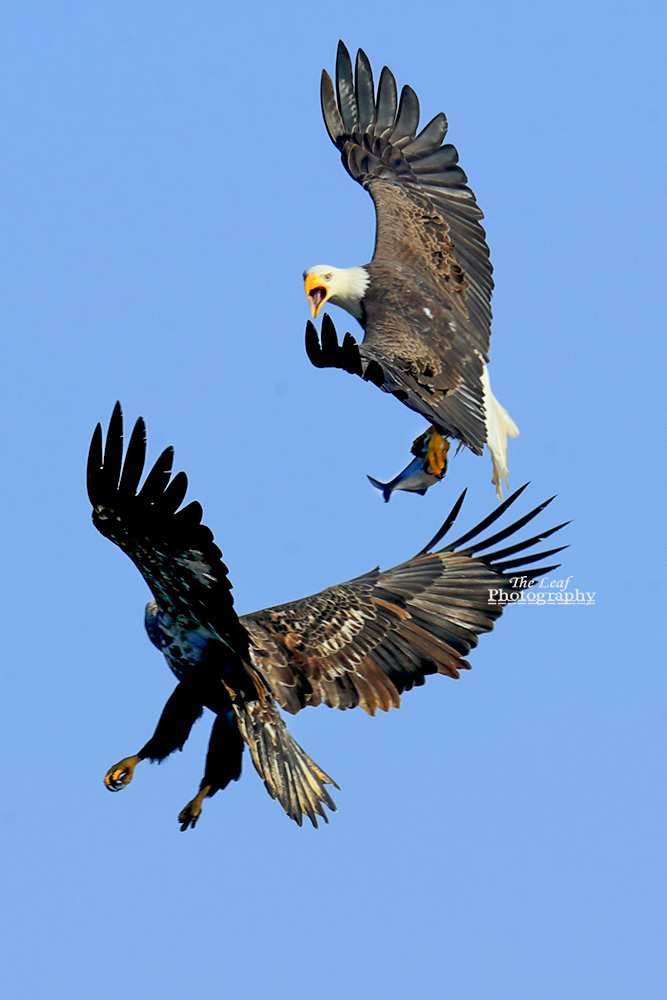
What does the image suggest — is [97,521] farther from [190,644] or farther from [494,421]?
[494,421]

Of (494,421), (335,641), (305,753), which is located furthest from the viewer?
(494,421)

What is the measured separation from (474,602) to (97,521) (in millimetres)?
2860

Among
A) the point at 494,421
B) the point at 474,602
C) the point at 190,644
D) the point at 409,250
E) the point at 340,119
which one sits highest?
the point at 340,119

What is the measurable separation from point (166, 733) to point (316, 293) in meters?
3.90

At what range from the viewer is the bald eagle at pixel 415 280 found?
11141 mm

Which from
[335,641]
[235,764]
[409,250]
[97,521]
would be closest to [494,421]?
[409,250]

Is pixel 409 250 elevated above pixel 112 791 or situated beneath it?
elevated above

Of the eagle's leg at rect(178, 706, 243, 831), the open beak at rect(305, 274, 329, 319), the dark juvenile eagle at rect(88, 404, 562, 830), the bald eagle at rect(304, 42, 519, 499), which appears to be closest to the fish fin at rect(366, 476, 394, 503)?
the bald eagle at rect(304, 42, 519, 499)

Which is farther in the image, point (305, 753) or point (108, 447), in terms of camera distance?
point (305, 753)

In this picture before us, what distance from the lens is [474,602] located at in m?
10.6

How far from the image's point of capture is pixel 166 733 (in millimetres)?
9516

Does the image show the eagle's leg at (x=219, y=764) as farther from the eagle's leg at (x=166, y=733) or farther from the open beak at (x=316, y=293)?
the open beak at (x=316, y=293)

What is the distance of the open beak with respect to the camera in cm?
1240

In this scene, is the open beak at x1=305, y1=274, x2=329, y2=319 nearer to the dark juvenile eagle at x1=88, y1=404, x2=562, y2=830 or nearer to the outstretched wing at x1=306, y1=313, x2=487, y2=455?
the outstretched wing at x1=306, y1=313, x2=487, y2=455
